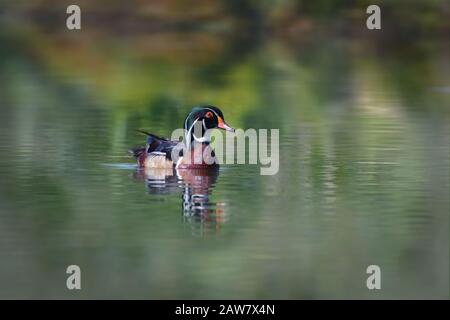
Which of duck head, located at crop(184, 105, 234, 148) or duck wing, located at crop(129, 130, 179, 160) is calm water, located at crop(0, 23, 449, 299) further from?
duck head, located at crop(184, 105, 234, 148)

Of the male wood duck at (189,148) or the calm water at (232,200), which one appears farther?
the male wood duck at (189,148)

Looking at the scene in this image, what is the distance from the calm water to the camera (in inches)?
450

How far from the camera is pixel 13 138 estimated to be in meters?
17.7

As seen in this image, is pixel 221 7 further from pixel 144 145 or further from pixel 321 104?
pixel 144 145

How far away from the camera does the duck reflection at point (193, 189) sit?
1314cm

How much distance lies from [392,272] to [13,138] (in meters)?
7.18

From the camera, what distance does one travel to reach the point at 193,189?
14.6 meters

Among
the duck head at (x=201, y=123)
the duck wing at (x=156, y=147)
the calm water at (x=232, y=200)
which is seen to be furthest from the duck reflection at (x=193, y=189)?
the duck head at (x=201, y=123)

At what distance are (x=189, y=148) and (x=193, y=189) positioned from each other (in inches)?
45.8

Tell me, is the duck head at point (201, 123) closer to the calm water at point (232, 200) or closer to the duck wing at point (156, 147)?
the duck wing at point (156, 147)

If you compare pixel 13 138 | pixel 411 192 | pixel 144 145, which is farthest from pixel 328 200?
pixel 13 138

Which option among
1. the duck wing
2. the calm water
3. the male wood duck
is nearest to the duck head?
the male wood duck

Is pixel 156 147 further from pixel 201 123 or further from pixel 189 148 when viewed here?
pixel 201 123

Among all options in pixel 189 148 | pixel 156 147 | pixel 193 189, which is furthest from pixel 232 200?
pixel 156 147
